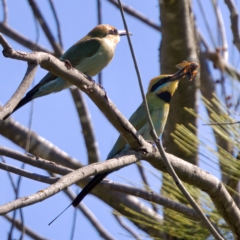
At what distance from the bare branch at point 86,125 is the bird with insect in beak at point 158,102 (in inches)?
21.2

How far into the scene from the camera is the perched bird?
2.57m

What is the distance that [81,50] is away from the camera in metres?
2.95

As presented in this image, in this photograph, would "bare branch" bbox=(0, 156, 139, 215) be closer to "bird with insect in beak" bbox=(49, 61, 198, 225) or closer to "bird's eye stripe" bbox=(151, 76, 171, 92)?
"bird with insect in beak" bbox=(49, 61, 198, 225)

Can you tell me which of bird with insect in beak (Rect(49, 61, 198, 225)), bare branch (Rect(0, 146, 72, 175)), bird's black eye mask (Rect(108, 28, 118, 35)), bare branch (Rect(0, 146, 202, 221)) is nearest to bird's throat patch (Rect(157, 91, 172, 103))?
bird with insect in beak (Rect(49, 61, 198, 225))

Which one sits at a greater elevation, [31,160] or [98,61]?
[98,61]

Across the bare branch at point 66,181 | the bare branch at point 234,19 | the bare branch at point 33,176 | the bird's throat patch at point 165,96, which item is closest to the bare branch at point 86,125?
the bird's throat patch at point 165,96

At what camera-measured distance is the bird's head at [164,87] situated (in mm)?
2961

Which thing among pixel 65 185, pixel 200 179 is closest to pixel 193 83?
pixel 200 179

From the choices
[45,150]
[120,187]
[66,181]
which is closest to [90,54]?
[45,150]

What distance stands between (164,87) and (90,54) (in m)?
0.39

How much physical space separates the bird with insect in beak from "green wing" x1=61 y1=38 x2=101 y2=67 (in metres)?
0.35

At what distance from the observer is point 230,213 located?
1.93m

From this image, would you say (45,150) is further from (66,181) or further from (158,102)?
(66,181)

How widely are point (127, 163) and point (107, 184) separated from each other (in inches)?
21.3
